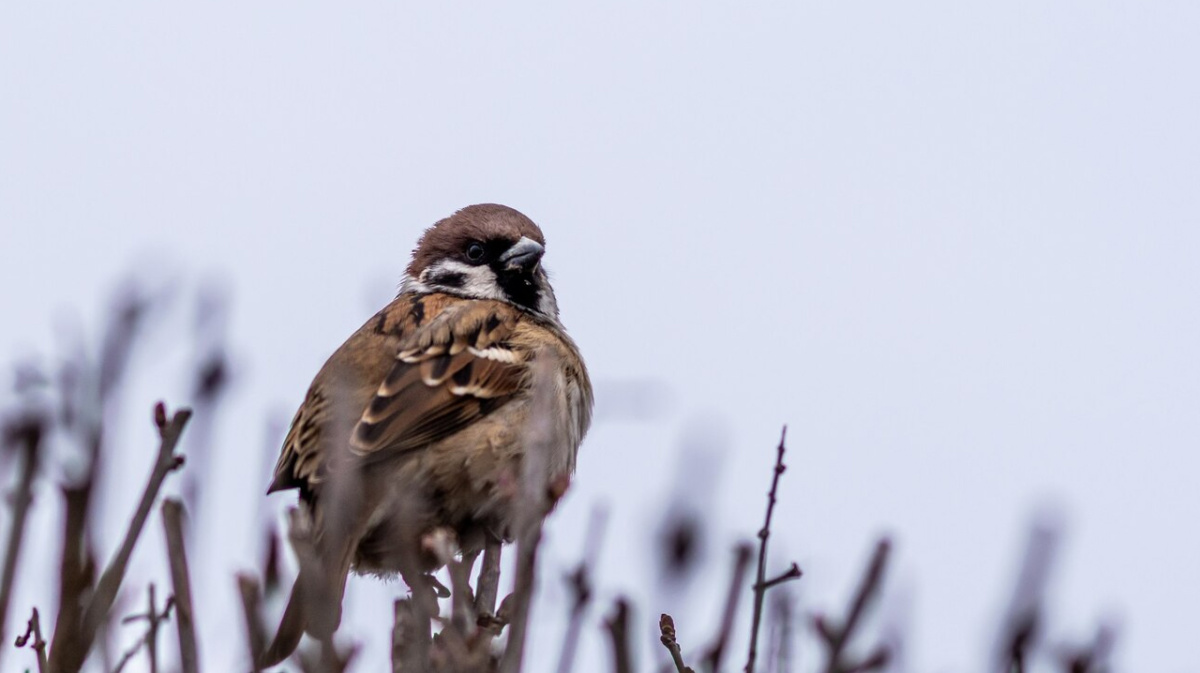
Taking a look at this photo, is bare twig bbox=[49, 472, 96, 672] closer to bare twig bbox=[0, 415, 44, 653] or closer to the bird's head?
bare twig bbox=[0, 415, 44, 653]

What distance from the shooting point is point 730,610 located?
97.2 inches

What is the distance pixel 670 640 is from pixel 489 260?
3.75 m

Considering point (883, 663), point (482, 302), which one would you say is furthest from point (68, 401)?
point (482, 302)

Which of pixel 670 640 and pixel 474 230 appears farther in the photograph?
pixel 474 230

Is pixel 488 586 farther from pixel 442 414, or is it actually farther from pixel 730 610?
pixel 442 414

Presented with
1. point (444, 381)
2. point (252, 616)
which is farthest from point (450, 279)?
point (252, 616)

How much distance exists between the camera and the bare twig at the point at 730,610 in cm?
242

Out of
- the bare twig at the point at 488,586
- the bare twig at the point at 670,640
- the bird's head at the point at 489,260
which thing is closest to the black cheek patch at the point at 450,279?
the bird's head at the point at 489,260

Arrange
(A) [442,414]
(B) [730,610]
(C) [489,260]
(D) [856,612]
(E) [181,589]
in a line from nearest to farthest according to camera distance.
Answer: (E) [181,589] → (D) [856,612] → (B) [730,610] → (A) [442,414] → (C) [489,260]

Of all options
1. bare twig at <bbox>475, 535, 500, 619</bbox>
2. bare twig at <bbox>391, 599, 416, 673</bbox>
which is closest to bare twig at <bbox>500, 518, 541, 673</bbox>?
bare twig at <bbox>391, 599, 416, 673</bbox>

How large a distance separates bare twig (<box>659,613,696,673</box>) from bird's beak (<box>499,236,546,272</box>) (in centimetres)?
349

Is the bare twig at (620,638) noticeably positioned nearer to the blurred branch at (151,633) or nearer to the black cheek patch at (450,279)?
the blurred branch at (151,633)

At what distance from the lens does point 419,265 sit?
6.82 m

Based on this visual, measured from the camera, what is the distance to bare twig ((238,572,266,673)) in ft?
6.23
